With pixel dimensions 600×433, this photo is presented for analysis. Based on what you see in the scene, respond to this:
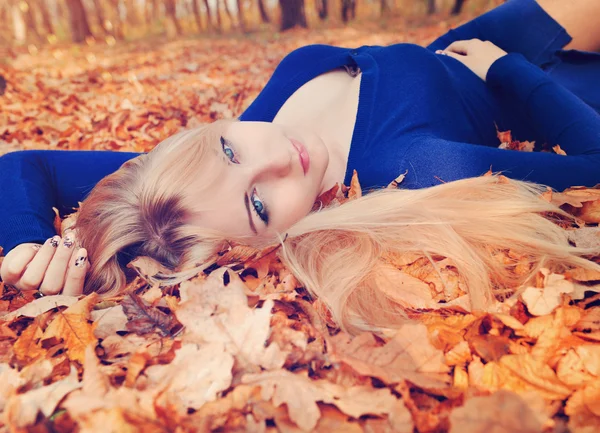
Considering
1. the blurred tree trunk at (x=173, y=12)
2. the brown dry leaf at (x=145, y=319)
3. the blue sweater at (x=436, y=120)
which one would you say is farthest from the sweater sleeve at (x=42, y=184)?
the blurred tree trunk at (x=173, y=12)


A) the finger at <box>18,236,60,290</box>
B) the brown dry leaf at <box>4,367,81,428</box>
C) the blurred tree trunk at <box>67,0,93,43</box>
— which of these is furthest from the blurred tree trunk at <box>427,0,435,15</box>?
the brown dry leaf at <box>4,367,81,428</box>

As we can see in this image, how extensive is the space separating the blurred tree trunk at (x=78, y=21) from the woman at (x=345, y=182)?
10.9 meters

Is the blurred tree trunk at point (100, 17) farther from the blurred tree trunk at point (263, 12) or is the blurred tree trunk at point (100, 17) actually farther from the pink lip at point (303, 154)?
the pink lip at point (303, 154)

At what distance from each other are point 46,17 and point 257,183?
45.0 feet

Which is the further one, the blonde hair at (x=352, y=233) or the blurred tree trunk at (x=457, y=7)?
the blurred tree trunk at (x=457, y=7)

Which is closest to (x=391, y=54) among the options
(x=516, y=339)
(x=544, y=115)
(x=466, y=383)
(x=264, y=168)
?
(x=544, y=115)

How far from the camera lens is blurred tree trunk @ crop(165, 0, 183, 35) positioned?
12695mm

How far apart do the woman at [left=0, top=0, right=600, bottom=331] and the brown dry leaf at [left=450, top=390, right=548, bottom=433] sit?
51 centimetres

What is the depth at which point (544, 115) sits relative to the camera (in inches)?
87.8

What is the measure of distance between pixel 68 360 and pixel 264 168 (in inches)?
41.5

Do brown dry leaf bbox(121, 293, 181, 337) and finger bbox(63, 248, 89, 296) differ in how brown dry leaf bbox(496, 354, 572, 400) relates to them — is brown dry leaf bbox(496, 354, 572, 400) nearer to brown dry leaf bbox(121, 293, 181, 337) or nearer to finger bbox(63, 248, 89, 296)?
brown dry leaf bbox(121, 293, 181, 337)

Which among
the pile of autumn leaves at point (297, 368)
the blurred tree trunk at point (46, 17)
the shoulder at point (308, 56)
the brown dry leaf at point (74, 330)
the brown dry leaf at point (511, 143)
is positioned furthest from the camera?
the blurred tree trunk at point (46, 17)

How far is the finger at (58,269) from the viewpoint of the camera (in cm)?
165

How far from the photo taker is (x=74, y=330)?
1.39 metres
